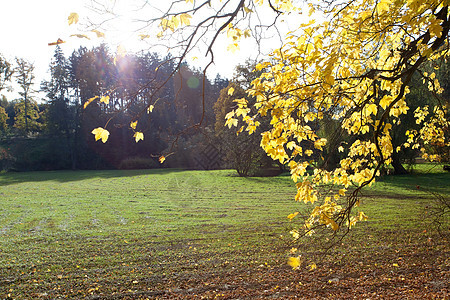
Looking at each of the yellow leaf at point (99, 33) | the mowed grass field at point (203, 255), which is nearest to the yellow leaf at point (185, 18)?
the yellow leaf at point (99, 33)

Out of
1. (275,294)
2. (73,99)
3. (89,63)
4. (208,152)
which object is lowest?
(275,294)

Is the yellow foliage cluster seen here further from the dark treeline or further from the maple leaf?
the dark treeline

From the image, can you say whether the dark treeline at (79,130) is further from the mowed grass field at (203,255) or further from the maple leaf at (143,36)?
the maple leaf at (143,36)

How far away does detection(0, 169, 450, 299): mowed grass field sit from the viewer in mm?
3455

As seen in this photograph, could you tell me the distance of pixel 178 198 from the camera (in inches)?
396

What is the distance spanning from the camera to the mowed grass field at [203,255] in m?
3.46

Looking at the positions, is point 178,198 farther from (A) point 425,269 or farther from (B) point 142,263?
(A) point 425,269

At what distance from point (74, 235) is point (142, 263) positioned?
7.09 ft

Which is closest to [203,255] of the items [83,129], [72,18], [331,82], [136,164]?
[331,82]

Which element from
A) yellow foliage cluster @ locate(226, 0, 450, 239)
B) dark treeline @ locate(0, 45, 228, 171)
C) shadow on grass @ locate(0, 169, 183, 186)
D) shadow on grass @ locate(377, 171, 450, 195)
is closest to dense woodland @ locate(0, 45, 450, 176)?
dark treeline @ locate(0, 45, 228, 171)

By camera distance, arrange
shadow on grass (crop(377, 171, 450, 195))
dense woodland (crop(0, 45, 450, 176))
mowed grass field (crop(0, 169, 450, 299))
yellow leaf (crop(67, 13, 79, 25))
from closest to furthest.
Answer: yellow leaf (crop(67, 13, 79, 25)) → mowed grass field (crop(0, 169, 450, 299)) → shadow on grass (crop(377, 171, 450, 195)) → dense woodland (crop(0, 45, 450, 176))

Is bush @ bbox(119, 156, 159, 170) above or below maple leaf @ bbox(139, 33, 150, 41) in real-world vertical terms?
below

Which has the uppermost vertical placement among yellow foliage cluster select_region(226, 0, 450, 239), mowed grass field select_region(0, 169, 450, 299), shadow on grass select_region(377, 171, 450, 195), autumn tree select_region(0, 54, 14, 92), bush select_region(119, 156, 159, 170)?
autumn tree select_region(0, 54, 14, 92)

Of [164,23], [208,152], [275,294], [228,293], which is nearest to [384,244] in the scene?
[275,294]
